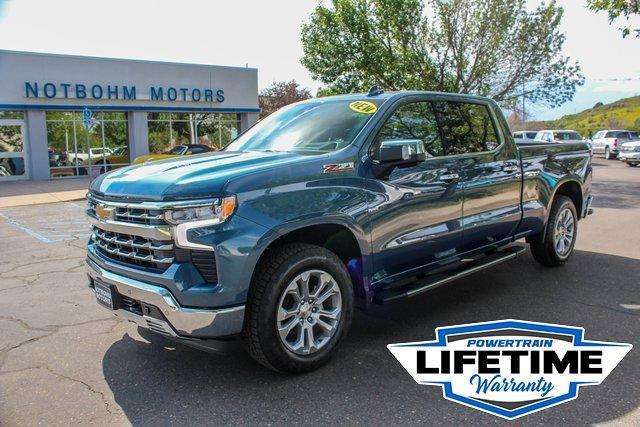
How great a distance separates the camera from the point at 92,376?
3.74 meters

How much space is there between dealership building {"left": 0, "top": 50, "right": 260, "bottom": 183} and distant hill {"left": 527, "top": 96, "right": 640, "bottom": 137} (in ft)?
131

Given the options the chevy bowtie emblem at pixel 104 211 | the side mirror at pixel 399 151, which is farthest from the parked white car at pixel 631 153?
the chevy bowtie emblem at pixel 104 211

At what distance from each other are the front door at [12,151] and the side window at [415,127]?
2176 cm

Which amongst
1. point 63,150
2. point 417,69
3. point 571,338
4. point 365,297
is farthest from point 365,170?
point 63,150

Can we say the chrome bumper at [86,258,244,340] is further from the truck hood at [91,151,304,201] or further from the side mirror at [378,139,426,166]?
the side mirror at [378,139,426,166]

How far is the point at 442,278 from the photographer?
4.45 m

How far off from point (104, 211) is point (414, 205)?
2244 millimetres

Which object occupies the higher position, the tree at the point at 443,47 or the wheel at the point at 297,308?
the tree at the point at 443,47

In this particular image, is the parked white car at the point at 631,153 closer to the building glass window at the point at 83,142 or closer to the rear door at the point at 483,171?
the building glass window at the point at 83,142

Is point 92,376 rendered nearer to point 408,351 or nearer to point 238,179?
point 238,179

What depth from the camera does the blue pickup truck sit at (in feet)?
10.6

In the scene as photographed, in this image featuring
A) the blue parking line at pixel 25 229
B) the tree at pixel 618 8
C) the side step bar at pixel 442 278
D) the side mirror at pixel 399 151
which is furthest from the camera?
the tree at pixel 618 8

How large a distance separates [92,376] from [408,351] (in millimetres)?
2191

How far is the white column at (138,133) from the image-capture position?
2519 cm
